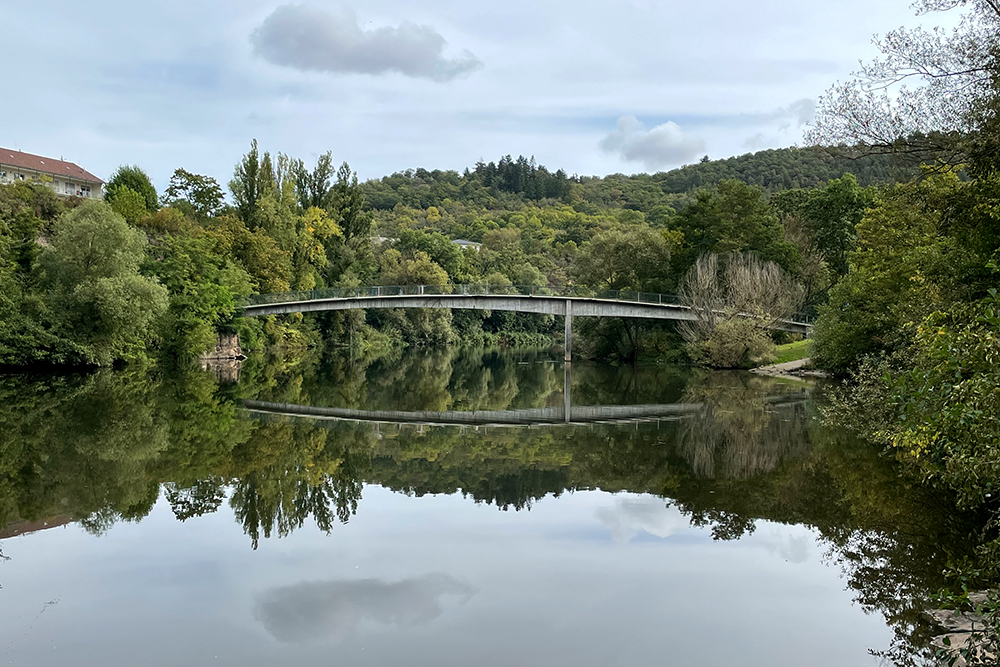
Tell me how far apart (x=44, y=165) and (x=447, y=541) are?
84.3m

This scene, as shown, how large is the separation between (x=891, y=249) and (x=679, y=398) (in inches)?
374

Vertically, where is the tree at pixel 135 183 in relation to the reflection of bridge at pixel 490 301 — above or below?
above

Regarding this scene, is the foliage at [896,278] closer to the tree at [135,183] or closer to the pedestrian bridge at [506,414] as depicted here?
the pedestrian bridge at [506,414]

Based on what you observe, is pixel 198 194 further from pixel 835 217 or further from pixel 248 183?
pixel 835 217

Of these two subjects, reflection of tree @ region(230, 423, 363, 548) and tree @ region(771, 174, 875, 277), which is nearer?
reflection of tree @ region(230, 423, 363, 548)

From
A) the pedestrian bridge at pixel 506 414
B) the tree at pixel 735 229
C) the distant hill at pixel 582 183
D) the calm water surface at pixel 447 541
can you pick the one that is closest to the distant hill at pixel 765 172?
the distant hill at pixel 582 183

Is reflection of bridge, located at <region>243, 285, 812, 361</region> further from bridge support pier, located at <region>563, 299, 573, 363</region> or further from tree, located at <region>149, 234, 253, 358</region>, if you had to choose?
tree, located at <region>149, 234, 253, 358</region>

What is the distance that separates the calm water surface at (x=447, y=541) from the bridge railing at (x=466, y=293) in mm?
29743

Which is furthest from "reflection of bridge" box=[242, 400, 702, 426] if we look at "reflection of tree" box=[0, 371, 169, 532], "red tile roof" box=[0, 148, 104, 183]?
"red tile roof" box=[0, 148, 104, 183]

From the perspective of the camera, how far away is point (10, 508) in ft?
43.0

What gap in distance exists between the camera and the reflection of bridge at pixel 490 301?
5503cm

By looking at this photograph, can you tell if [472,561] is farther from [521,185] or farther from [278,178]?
[521,185]

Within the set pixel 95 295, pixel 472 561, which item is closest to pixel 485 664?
pixel 472 561

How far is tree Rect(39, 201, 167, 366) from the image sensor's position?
37531mm
